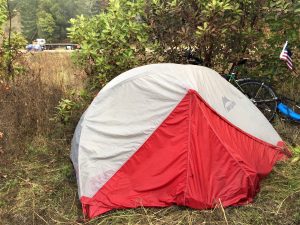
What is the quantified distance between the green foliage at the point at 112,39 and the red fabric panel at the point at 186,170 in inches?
94.8

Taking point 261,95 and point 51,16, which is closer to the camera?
point 261,95

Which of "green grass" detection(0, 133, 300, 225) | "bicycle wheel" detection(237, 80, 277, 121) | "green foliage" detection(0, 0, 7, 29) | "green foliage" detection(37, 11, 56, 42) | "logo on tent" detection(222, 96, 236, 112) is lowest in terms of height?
"green foliage" detection(37, 11, 56, 42)

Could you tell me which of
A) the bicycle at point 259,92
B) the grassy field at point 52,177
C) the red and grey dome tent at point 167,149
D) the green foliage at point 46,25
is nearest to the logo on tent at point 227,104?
the red and grey dome tent at point 167,149

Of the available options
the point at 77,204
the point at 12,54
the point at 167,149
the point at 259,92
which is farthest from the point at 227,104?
the point at 12,54

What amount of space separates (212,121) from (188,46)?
240cm

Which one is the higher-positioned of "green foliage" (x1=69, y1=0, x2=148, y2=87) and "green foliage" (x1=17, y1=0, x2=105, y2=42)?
"green foliage" (x1=69, y1=0, x2=148, y2=87)

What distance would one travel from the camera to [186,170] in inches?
163

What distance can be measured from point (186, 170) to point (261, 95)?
8.96ft

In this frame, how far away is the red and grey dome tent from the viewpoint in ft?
13.7

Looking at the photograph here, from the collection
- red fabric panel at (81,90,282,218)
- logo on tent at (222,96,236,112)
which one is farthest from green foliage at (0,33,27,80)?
logo on tent at (222,96,236,112)

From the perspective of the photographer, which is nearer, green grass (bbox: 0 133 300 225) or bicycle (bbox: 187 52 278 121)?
green grass (bbox: 0 133 300 225)

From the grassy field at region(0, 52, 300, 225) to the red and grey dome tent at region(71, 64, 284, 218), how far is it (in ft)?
0.46

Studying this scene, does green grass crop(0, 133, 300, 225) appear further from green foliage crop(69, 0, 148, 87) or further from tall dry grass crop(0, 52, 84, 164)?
green foliage crop(69, 0, 148, 87)

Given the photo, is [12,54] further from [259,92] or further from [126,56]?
[259,92]
